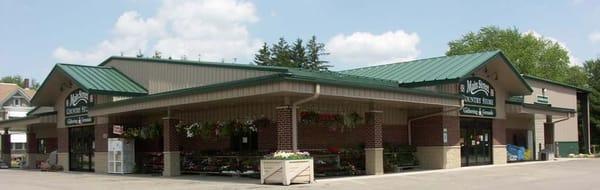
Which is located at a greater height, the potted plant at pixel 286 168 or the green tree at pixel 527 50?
the green tree at pixel 527 50

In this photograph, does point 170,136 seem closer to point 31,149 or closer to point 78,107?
point 78,107

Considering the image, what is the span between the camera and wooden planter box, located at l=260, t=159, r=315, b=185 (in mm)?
20656

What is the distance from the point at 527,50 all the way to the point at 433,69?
59.0 metres

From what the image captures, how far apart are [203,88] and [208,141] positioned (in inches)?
239

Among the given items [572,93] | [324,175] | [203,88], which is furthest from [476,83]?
[572,93]

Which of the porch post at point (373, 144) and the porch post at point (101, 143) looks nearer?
the porch post at point (373, 144)

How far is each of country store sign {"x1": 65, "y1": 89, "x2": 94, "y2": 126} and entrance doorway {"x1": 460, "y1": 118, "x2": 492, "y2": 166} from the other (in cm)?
1742

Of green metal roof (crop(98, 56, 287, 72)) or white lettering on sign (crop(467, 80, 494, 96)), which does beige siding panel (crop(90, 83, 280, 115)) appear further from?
white lettering on sign (crop(467, 80, 494, 96))

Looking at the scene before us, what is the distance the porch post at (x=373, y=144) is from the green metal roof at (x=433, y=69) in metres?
5.90

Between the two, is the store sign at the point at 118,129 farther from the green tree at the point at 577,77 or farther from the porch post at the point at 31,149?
the green tree at the point at 577,77

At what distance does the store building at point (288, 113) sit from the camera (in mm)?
23609

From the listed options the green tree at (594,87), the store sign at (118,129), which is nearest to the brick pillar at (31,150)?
the store sign at (118,129)

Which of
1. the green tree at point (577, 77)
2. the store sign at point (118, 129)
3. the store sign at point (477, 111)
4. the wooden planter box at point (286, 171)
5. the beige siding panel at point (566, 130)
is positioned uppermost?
the green tree at point (577, 77)

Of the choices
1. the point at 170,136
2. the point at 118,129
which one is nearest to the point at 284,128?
the point at 170,136
